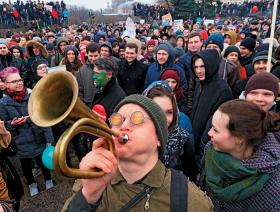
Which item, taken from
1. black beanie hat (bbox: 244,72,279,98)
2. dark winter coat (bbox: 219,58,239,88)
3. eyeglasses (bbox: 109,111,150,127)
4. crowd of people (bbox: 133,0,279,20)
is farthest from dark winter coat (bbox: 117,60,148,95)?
crowd of people (bbox: 133,0,279,20)

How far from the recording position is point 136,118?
1.43 metres

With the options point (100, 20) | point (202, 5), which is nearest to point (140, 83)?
point (202, 5)

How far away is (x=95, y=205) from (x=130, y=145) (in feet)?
1.06

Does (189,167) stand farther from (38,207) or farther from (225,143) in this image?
(38,207)

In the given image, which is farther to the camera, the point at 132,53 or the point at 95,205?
the point at 132,53

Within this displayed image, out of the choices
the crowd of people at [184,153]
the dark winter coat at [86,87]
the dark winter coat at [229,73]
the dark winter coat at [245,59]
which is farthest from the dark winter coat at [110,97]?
the dark winter coat at [245,59]

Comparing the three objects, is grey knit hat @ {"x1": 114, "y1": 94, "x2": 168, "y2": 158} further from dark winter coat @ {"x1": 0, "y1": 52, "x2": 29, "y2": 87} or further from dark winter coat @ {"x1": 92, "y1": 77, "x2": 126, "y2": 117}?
dark winter coat @ {"x1": 0, "y1": 52, "x2": 29, "y2": 87}

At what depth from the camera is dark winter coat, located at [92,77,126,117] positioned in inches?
141

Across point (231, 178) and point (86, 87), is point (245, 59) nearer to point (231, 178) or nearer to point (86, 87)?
point (86, 87)

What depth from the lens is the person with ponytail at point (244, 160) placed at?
1715 millimetres

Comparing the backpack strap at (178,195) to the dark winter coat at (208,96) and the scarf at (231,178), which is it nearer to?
the scarf at (231,178)

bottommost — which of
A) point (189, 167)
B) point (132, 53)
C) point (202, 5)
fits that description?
point (189, 167)

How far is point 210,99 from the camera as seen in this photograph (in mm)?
3314

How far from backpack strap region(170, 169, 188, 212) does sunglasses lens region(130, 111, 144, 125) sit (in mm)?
367
